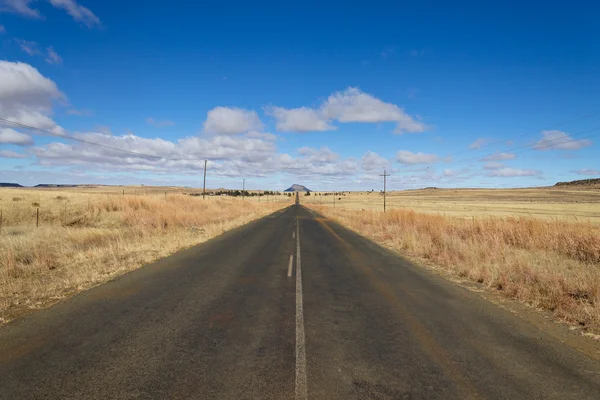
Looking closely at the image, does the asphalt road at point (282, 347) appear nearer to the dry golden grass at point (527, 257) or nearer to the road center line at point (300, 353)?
the road center line at point (300, 353)

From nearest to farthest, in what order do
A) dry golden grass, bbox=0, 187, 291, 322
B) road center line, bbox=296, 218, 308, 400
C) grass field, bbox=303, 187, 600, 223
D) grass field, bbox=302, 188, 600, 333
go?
road center line, bbox=296, 218, 308, 400 → grass field, bbox=302, 188, 600, 333 → dry golden grass, bbox=0, 187, 291, 322 → grass field, bbox=303, 187, 600, 223

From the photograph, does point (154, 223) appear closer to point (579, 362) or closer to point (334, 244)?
point (334, 244)

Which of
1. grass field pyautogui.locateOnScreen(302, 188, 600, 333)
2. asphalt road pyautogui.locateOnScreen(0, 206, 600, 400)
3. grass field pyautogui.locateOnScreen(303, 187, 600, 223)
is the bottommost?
asphalt road pyautogui.locateOnScreen(0, 206, 600, 400)

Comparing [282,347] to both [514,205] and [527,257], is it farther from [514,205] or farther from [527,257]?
[514,205]

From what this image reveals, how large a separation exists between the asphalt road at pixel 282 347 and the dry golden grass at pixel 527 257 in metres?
1.15

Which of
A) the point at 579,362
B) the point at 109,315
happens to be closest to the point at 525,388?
the point at 579,362

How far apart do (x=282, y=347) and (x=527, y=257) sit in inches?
385

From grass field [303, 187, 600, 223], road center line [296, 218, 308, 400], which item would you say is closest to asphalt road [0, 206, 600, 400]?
road center line [296, 218, 308, 400]

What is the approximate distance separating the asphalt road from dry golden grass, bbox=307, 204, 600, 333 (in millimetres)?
1147

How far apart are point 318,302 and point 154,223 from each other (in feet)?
57.3

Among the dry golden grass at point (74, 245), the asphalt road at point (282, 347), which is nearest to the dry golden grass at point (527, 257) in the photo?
the asphalt road at point (282, 347)

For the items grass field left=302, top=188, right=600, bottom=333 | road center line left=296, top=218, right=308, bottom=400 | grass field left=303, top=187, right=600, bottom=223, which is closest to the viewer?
road center line left=296, top=218, right=308, bottom=400

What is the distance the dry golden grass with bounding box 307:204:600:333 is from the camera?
676 cm

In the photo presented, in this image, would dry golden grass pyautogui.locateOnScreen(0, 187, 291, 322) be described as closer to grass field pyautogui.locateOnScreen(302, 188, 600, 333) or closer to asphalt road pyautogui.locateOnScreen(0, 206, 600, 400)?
asphalt road pyautogui.locateOnScreen(0, 206, 600, 400)
